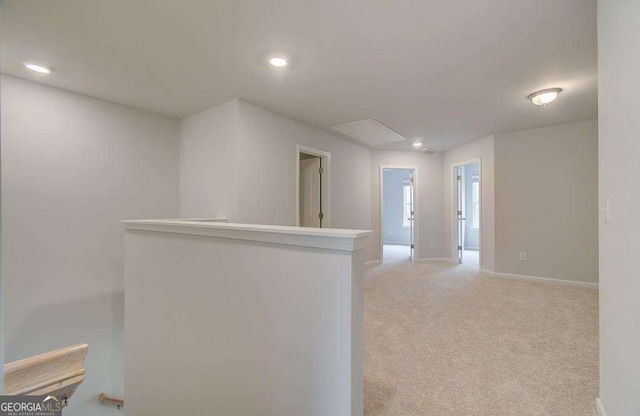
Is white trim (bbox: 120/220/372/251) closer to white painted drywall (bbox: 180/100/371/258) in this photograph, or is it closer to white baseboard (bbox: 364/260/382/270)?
white painted drywall (bbox: 180/100/371/258)

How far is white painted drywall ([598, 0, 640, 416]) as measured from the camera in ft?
4.01

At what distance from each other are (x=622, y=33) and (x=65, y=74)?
3862mm

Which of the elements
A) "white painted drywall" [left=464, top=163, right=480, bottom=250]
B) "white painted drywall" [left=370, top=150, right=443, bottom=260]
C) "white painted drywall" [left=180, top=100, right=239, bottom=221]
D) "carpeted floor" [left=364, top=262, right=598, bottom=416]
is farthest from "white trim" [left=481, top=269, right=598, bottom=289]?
"white painted drywall" [left=180, top=100, right=239, bottom=221]

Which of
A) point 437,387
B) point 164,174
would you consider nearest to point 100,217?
point 164,174

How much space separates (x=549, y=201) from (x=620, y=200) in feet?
12.0

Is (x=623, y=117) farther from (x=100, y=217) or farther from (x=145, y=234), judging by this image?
(x=100, y=217)

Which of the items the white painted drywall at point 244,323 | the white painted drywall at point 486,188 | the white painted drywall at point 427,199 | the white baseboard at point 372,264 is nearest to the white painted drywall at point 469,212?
the white painted drywall at point 427,199

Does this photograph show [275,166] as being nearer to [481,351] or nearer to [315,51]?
[315,51]

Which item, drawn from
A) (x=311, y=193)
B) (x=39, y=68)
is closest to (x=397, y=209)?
(x=311, y=193)

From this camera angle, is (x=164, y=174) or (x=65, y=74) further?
(x=164, y=174)

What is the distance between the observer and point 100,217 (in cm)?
322

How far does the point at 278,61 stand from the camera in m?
2.38

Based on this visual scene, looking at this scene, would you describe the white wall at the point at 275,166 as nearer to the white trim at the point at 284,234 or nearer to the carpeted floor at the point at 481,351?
the white trim at the point at 284,234

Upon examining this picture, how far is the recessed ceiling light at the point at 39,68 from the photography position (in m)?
2.44
